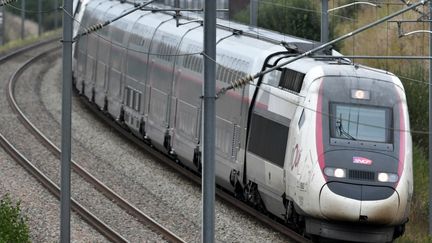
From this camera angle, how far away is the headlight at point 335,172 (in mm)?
17469

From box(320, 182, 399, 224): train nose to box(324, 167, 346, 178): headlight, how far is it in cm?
13

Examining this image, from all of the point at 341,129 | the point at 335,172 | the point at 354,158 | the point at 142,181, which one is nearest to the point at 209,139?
the point at 335,172

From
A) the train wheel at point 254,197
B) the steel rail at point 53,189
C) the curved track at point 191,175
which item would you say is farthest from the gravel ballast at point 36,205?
the curved track at point 191,175

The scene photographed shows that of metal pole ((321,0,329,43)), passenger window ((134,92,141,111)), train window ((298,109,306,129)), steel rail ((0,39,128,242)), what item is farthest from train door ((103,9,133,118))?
train window ((298,109,306,129))

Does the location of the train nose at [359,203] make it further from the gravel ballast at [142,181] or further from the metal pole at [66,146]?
the metal pole at [66,146]

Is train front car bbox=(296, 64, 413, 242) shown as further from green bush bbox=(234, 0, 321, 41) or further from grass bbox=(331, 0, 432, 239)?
green bush bbox=(234, 0, 321, 41)

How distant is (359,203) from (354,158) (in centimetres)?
75

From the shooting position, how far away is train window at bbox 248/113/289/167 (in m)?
19.0

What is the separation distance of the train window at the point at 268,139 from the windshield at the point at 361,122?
1167mm

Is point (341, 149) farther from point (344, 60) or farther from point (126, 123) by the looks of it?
point (126, 123)

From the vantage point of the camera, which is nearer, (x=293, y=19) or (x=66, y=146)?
(x=66, y=146)

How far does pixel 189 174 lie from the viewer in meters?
25.6

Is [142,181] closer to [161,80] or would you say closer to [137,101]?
[161,80]

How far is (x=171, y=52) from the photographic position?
86.5ft
